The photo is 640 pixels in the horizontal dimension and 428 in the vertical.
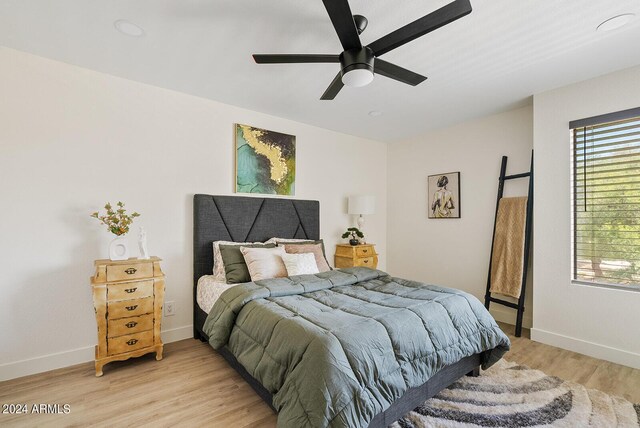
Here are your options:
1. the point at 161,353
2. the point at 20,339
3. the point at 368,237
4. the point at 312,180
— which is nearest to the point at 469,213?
the point at 368,237

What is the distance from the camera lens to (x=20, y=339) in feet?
7.65

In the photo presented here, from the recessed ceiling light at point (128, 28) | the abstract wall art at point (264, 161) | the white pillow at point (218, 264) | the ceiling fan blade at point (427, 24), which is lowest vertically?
the white pillow at point (218, 264)

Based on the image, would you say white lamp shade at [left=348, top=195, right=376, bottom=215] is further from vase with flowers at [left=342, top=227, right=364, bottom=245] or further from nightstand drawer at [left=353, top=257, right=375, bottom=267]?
nightstand drawer at [left=353, top=257, right=375, bottom=267]

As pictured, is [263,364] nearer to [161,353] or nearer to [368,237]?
[161,353]

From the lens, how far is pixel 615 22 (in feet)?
6.45

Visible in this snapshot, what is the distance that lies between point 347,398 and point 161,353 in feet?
6.56

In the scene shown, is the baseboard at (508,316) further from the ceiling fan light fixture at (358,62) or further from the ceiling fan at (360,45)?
the ceiling fan light fixture at (358,62)

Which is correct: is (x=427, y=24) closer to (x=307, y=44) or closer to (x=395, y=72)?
(x=395, y=72)

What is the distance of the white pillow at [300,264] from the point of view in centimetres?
288

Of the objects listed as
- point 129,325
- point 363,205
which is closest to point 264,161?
point 363,205

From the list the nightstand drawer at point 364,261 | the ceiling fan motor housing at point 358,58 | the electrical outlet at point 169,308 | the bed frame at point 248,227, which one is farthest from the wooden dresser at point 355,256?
the ceiling fan motor housing at point 358,58

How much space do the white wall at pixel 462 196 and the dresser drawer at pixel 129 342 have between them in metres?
3.63

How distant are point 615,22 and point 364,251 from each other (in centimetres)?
320

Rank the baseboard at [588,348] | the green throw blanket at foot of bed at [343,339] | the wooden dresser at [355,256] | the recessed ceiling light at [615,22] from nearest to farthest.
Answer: the green throw blanket at foot of bed at [343,339]
the recessed ceiling light at [615,22]
the baseboard at [588,348]
the wooden dresser at [355,256]
